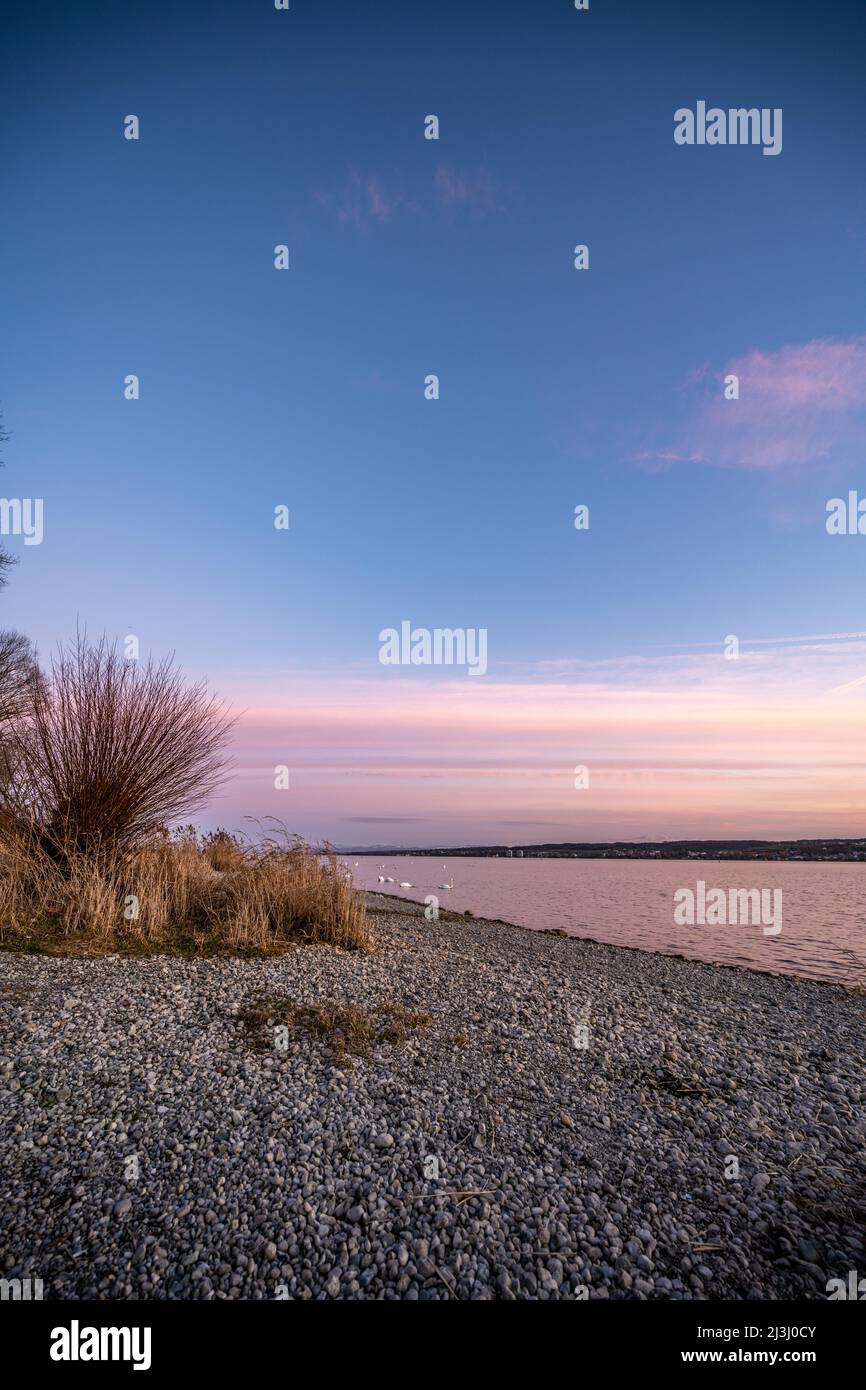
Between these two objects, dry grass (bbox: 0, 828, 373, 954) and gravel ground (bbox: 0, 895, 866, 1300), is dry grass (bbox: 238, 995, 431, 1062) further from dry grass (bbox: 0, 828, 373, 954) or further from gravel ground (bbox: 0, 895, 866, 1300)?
dry grass (bbox: 0, 828, 373, 954)

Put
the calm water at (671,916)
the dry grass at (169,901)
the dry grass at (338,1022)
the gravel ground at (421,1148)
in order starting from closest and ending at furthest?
the gravel ground at (421,1148) → the dry grass at (338,1022) → the dry grass at (169,901) → the calm water at (671,916)

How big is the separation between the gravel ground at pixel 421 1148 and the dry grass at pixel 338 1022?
0.13 m

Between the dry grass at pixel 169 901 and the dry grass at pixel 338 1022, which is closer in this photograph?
the dry grass at pixel 338 1022

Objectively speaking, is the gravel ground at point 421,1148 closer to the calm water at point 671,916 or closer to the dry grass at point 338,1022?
the dry grass at point 338,1022

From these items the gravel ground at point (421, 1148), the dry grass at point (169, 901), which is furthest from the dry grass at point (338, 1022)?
the dry grass at point (169, 901)

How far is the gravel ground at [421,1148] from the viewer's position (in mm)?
3098

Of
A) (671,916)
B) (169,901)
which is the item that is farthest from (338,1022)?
(671,916)

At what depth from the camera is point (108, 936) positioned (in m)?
8.93

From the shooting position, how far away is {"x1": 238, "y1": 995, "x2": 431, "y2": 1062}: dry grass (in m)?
5.80

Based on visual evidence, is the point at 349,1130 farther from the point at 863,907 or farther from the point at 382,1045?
the point at 863,907

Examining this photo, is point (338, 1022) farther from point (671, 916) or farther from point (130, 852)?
point (671, 916)

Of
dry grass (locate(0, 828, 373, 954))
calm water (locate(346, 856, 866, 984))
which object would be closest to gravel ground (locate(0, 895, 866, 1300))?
dry grass (locate(0, 828, 373, 954))
